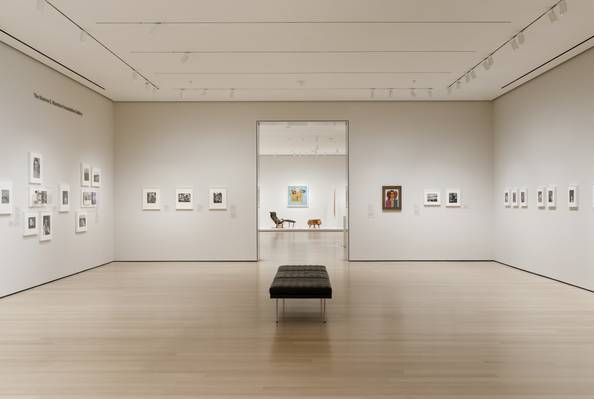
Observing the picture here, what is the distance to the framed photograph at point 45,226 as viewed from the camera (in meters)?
10.2

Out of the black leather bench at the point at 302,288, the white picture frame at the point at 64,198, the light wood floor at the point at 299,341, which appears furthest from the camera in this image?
the white picture frame at the point at 64,198

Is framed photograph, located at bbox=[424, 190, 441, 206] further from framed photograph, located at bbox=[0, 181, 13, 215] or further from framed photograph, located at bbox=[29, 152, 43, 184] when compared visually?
framed photograph, located at bbox=[0, 181, 13, 215]

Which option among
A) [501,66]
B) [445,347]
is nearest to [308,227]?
[501,66]

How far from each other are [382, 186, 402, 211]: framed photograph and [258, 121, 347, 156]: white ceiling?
3.40 meters

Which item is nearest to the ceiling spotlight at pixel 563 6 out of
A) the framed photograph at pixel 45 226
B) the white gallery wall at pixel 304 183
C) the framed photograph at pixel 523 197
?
the framed photograph at pixel 523 197

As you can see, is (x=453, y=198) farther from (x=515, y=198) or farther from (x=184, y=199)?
(x=184, y=199)

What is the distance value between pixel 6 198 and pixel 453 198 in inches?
464

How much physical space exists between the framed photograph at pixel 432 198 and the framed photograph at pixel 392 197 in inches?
33.0

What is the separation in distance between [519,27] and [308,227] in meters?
22.8

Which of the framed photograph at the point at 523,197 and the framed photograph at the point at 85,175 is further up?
the framed photograph at the point at 85,175

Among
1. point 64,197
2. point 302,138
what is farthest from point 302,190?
point 64,197

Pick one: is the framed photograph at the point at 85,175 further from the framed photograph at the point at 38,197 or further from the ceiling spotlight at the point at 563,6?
the ceiling spotlight at the point at 563,6

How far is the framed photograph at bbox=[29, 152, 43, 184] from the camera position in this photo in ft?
32.3

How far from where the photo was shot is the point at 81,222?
12188 millimetres
